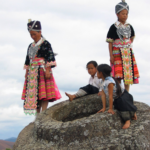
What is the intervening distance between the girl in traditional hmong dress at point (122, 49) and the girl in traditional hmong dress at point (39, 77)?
1.24 m

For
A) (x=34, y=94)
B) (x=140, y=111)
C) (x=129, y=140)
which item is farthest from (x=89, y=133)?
(x=34, y=94)

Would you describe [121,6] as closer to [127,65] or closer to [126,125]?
[127,65]

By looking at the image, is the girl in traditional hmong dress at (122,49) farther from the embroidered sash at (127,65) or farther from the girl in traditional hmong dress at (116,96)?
the girl in traditional hmong dress at (116,96)

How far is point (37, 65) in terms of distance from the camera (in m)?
4.42

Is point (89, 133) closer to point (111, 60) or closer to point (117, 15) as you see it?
point (111, 60)

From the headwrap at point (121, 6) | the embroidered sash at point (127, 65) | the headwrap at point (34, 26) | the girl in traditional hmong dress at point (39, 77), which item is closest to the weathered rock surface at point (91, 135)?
the girl in traditional hmong dress at point (39, 77)

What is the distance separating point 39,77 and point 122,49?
1774 mm

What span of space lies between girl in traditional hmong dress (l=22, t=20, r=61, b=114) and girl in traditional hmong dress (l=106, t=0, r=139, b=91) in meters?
1.24

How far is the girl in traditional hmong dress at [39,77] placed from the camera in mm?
4352

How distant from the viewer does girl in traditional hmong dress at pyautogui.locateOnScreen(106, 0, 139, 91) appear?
441 cm

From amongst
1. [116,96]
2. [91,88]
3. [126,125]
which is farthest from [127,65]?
[126,125]

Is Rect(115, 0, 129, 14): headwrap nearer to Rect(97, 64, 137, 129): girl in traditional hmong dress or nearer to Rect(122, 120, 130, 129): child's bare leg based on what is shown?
Rect(97, 64, 137, 129): girl in traditional hmong dress

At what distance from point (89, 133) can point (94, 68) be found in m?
1.47

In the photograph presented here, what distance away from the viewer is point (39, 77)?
4.41 meters
